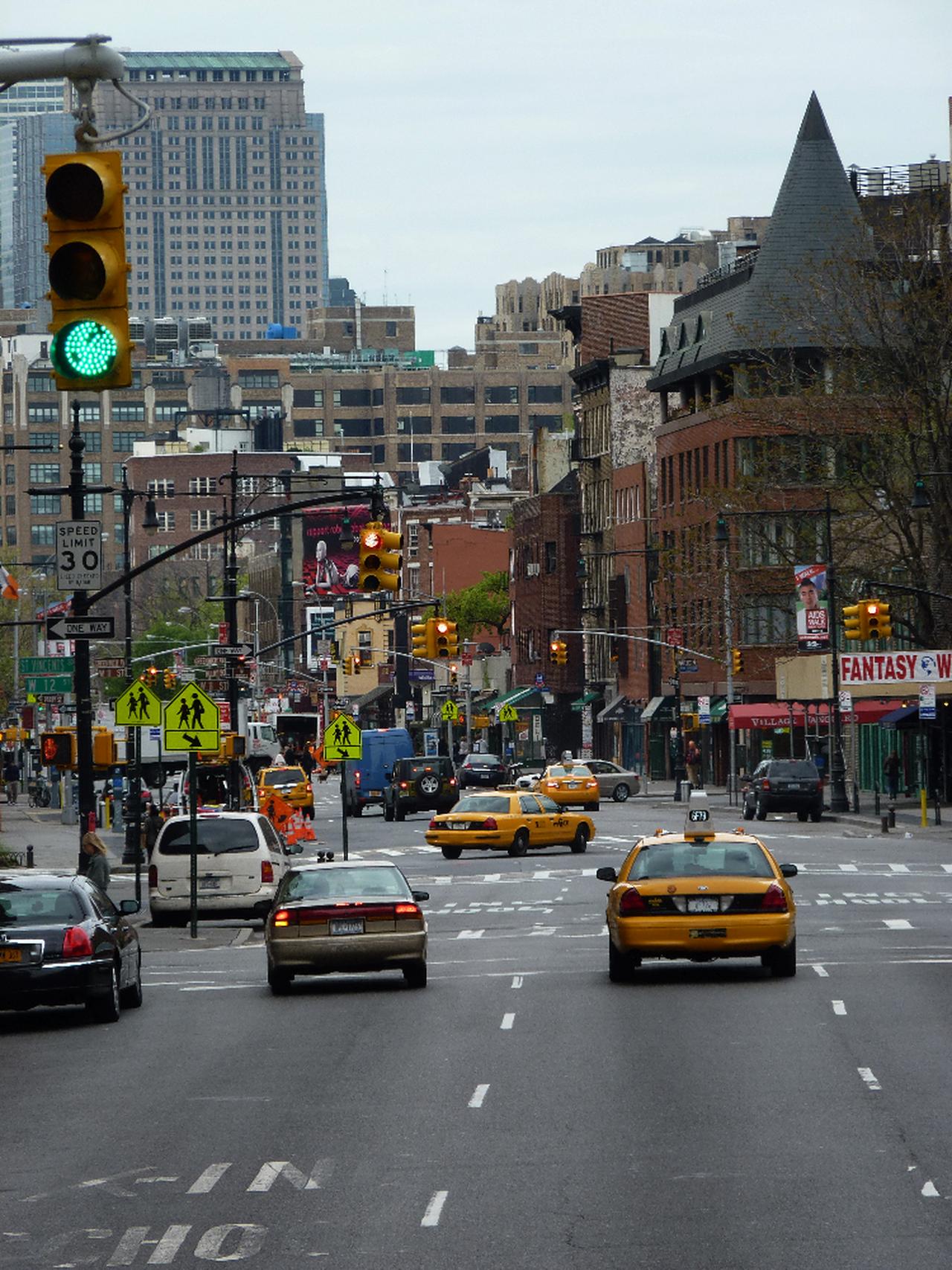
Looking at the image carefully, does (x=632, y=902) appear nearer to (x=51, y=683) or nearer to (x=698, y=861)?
(x=698, y=861)

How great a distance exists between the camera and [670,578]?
87.3 metres

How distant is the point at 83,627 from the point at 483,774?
196 feet

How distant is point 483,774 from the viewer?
3499 inches

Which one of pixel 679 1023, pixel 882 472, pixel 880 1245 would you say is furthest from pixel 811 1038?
pixel 882 472

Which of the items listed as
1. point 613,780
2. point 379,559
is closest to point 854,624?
point 613,780

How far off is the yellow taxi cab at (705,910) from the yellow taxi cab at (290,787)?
156 ft

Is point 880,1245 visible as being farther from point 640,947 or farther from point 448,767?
point 448,767

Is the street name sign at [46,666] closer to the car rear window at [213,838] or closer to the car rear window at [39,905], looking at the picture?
the car rear window at [213,838]

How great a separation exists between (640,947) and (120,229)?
14891 mm

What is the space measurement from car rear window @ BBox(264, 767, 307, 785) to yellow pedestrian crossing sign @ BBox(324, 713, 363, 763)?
3165 cm

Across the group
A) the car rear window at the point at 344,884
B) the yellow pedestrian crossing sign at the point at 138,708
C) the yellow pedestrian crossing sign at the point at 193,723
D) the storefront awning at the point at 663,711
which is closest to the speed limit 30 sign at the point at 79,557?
the car rear window at the point at 344,884

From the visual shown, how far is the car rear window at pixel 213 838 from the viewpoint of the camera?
36.6 m

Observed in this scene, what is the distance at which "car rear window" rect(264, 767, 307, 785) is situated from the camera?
264 feet

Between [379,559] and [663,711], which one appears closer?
[379,559]
